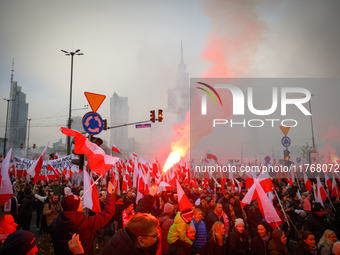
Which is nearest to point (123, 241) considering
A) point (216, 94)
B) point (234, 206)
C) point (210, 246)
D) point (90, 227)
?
point (90, 227)

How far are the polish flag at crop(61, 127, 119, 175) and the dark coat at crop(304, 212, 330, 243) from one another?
16.4ft

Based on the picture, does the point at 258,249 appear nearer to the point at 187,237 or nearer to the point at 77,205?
the point at 187,237

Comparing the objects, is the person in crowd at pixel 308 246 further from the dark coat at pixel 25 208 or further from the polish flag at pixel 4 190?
the dark coat at pixel 25 208

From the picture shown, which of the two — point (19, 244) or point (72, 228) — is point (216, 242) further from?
point (19, 244)

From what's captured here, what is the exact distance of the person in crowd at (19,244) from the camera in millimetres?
2354

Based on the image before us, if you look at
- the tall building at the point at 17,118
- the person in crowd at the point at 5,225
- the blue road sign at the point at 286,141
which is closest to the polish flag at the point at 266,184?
the person in crowd at the point at 5,225

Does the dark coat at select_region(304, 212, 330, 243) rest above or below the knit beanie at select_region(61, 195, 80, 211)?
below

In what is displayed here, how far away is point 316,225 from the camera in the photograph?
581cm

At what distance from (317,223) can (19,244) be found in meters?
6.33

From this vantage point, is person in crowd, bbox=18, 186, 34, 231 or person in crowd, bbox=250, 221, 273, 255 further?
person in crowd, bbox=18, 186, 34, 231

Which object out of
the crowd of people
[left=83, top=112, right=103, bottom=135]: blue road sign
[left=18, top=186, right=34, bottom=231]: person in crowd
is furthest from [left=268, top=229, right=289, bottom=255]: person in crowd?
[left=18, top=186, right=34, bottom=231]: person in crowd

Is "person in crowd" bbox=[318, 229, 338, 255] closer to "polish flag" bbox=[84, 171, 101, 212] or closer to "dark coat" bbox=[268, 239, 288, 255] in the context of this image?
"dark coat" bbox=[268, 239, 288, 255]

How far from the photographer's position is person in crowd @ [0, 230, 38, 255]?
2354 mm

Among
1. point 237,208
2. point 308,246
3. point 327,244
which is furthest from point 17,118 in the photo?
point 327,244
